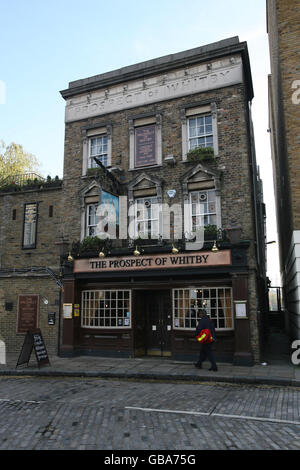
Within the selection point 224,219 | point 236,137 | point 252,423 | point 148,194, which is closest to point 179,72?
point 236,137

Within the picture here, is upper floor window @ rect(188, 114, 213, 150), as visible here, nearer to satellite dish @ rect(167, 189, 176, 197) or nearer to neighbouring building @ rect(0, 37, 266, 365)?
neighbouring building @ rect(0, 37, 266, 365)

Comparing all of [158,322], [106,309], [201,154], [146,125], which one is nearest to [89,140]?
[146,125]

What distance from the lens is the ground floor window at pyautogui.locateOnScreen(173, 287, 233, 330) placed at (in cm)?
1258

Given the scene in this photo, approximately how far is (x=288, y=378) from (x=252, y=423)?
386 centimetres

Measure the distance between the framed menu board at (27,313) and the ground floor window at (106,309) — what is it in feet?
6.90

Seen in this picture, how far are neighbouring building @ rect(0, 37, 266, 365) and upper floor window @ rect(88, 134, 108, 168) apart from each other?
0.05 meters

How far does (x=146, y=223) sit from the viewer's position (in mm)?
14125

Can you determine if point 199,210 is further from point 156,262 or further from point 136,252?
point 136,252

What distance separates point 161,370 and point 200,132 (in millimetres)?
8880

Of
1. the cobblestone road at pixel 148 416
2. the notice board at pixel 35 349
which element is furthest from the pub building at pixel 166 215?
the cobblestone road at pixel 148 416

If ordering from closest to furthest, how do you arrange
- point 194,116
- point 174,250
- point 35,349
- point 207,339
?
point 207,339 → point 35,349 → point 174,250 → point 194,116

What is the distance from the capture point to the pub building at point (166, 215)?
41.2ft

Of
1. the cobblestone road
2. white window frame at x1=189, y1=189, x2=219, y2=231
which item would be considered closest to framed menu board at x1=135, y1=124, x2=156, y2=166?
white window frame at x1=189, y1=189, x2=219, y2=231
